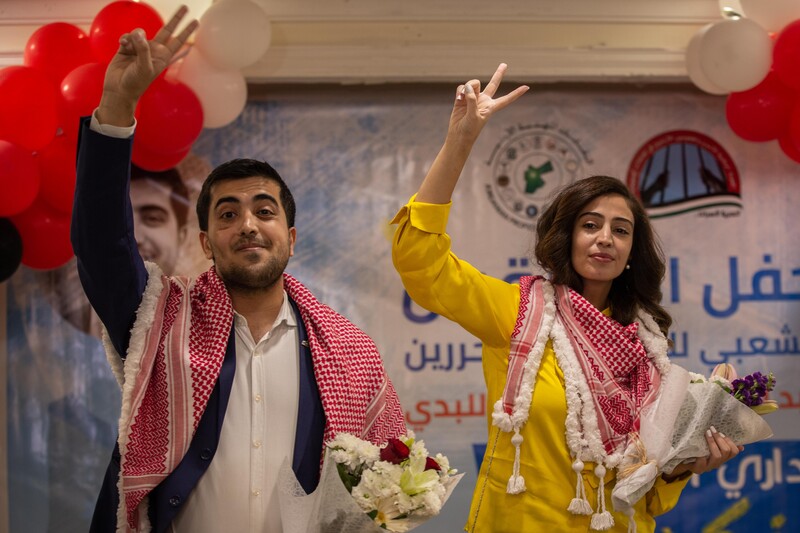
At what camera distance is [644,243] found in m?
2.85

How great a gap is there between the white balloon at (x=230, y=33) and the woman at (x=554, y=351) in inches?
→ 61.4

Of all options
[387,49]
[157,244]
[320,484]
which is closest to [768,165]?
[387,49]

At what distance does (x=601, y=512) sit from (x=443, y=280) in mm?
775

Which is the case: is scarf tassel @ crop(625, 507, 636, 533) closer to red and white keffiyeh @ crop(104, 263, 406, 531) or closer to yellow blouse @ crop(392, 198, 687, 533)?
yellow blouse @ crop(392, 198, 687, 533)

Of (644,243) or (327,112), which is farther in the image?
(327,112)

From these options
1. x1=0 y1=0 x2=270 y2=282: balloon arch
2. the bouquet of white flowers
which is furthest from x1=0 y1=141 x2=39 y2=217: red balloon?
the bouquet of white flowers

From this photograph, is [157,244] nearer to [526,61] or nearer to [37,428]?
[37,428]

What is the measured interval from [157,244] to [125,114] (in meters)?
2.27

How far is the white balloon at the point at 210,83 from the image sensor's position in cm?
380

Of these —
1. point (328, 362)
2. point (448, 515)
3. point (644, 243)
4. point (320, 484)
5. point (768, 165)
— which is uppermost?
point (768, 165)

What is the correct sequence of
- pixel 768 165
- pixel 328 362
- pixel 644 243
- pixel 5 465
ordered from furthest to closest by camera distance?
pixel 768 165 → pixel 5 465 → pixel 644 243 → pixel 328 362

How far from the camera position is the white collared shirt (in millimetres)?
2191

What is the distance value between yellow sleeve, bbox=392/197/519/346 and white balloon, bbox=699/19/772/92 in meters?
1.80

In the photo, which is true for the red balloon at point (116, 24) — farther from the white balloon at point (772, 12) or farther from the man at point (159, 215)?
the white balloon at point (772, 12)
